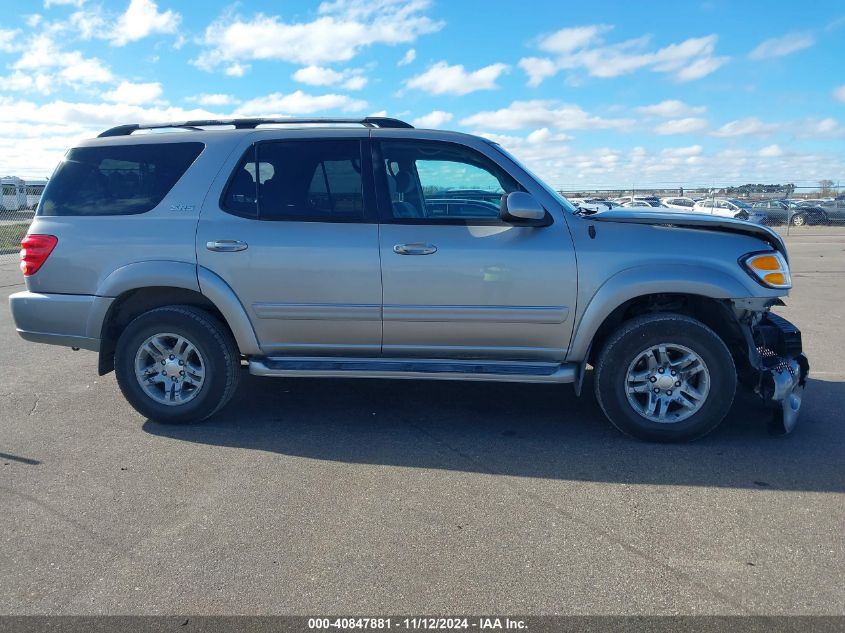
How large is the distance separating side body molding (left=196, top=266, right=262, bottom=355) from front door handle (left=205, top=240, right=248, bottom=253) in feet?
0.53

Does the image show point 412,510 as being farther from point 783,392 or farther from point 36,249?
point 36,249

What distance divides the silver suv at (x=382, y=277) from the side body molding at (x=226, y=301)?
0.01m

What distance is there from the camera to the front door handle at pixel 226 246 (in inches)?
178

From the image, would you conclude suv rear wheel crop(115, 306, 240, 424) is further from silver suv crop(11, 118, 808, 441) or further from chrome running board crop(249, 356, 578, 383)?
chrome running board crop(249, 356, 578, 383)

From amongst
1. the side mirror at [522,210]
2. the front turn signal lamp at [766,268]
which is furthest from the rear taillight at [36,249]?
the front turn signal lamp at [766,268]

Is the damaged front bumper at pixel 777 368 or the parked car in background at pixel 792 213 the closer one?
the damaged front bumper at pixel 777 368

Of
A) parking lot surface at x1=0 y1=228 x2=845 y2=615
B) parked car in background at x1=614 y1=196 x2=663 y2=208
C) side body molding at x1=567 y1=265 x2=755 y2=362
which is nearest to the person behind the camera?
parking lot surface at x1=0 y1=228 x2=845 y2=615

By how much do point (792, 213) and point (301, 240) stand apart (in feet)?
111

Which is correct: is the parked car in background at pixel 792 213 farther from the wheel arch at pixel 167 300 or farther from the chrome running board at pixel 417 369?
the wheel arch at pixel 167 300

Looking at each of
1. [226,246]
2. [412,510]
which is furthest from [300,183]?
[412,510]

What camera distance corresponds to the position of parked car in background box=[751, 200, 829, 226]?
31.9 meters

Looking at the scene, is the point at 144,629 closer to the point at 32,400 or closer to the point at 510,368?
the point at 510,368

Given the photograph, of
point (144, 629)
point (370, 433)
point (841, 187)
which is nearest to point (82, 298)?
point (370, 433)

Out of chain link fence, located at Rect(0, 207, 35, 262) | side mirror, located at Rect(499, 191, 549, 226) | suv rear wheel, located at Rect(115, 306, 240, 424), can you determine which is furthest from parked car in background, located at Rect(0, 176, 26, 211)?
side mirror, located at Rect(499, 191, 549, 226)
